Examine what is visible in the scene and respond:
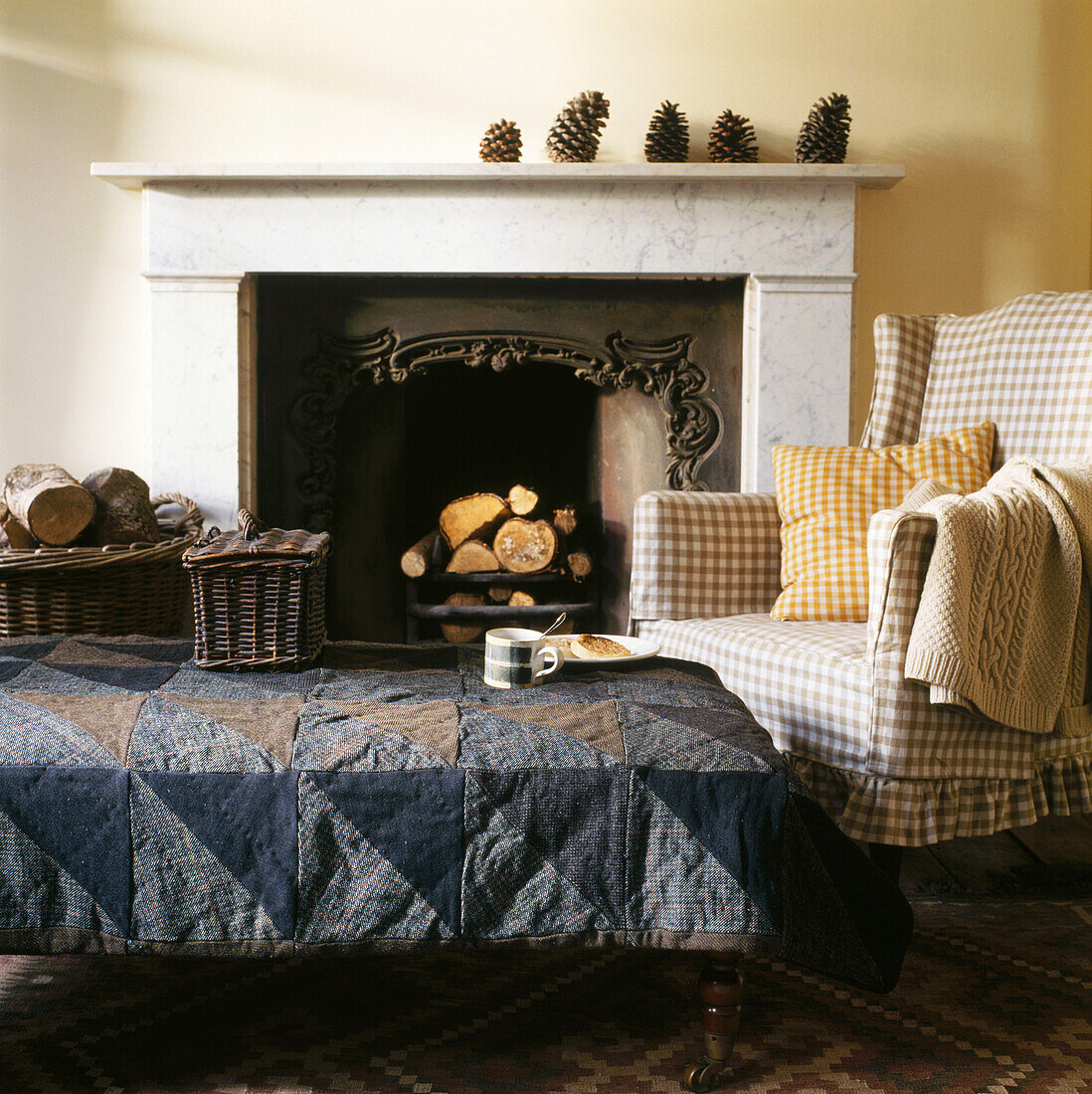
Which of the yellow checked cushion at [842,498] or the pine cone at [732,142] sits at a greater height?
the pine cone at [732,142]

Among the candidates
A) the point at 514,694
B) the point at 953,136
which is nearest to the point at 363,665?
the point at 514,694

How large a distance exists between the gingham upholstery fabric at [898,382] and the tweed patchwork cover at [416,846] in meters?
1.26

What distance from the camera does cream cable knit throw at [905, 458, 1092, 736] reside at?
1.38m

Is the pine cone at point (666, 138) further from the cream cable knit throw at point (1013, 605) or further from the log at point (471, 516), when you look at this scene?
the cream cable knit throw at point (1013, 605)

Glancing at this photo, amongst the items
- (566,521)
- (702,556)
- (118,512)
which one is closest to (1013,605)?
(702,556)

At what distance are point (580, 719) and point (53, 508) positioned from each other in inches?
56.2

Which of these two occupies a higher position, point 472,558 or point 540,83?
point 540,83

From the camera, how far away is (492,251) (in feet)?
8.07

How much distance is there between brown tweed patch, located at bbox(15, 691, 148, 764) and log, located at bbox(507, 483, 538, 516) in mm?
1525

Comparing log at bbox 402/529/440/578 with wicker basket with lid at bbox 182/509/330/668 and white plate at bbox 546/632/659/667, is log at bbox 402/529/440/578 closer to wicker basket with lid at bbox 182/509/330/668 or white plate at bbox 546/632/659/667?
white plate at bbox 546/632/659/667

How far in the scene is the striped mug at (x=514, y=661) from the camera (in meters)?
1.22

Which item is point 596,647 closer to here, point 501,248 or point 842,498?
point 842,498

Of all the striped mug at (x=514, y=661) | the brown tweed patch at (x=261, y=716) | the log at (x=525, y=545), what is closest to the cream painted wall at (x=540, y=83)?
the log at (x=525, y=545)

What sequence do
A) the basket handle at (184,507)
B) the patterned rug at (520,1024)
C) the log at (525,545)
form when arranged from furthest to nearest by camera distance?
1. the log at (525,545)
2. the basket handle at (184,507)
3. the patterned rug at (520,1024)
